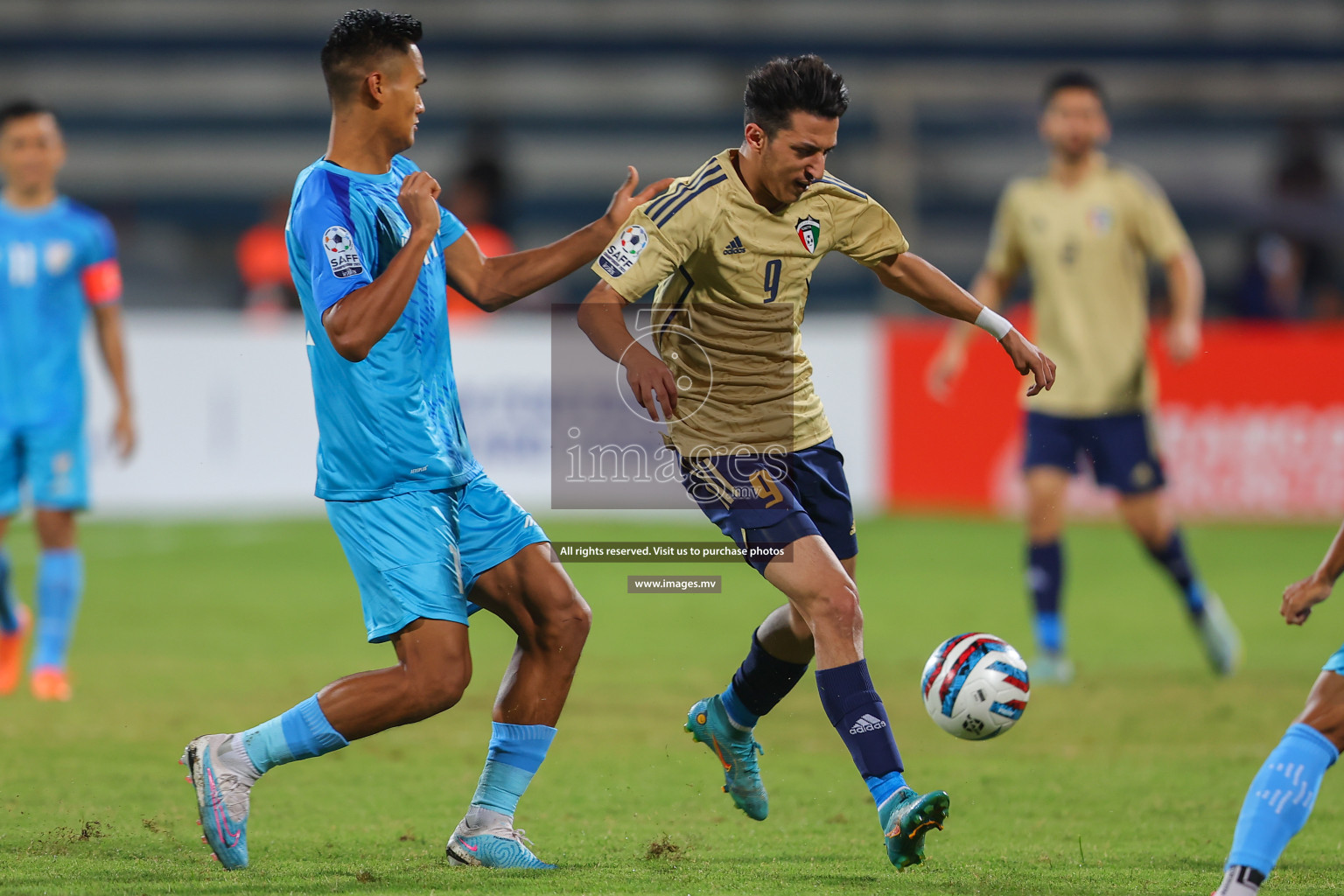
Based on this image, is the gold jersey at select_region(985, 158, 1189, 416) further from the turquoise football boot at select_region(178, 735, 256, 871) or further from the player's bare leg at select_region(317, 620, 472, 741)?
the turquoise football boot at select_region(178, 735, 256, 871)

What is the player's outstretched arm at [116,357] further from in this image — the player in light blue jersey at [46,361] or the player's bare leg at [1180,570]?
the player's bare leg at [1180,570]

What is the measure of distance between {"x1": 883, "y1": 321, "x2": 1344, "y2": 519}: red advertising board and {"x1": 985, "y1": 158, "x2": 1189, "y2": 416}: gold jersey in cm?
472

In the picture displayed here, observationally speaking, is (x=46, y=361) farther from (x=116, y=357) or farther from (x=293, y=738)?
(x=293, y=738)

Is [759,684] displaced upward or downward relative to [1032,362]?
downward

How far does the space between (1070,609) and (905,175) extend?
6226mm

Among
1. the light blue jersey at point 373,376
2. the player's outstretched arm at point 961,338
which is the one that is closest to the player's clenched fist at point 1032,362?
the light blue jersey at point 373,376

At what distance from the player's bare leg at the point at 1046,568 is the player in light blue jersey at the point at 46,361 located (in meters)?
4.24

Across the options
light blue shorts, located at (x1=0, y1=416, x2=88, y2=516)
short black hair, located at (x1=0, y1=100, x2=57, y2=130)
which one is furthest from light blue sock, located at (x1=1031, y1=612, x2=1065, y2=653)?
short black hair, located at (x1=0, y1=100, x2=57, y2=130)

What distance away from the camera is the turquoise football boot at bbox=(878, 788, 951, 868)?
13.4 ft

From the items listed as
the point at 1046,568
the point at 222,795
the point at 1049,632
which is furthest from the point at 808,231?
the point at 1049,632

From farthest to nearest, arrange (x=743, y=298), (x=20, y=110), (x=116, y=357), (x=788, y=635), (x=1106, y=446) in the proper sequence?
(x=1106, y=446)
(x=116, y=357)
(x=20, y=110)
(x=788, y=635)
(x=743, y=298)

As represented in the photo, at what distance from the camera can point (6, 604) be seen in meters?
7.64

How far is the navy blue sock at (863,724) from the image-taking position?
14.3 feet

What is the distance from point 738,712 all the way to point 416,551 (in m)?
1.36
